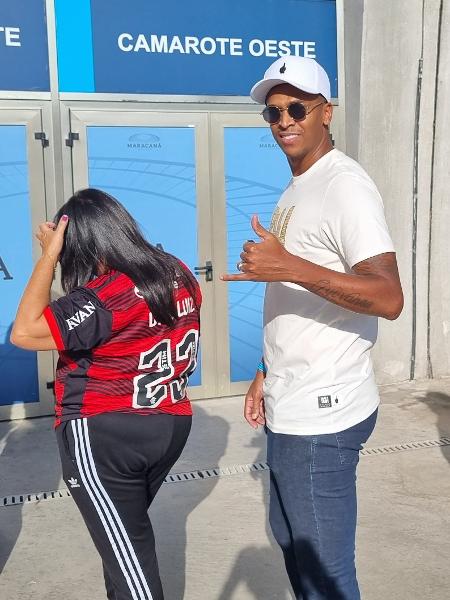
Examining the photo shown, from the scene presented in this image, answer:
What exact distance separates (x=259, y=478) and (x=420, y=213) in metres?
3.18

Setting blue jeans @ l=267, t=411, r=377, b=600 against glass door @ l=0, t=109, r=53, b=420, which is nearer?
blue jeans @ l=267, t=411, r=377, b=600

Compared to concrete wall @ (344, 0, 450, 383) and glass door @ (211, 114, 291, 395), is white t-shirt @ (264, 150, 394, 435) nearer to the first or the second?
glass door @ (211, 114, 291, 395)

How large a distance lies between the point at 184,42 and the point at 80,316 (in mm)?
4331

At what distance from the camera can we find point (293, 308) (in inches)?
84.0

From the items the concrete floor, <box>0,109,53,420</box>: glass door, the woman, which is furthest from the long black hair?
<box>0,109,53,420</box>: glass door

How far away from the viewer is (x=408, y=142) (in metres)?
Answer: 6.36

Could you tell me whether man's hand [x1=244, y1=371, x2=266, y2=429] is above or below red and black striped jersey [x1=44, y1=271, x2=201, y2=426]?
below

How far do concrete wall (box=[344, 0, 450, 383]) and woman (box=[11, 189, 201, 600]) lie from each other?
4.45 meters

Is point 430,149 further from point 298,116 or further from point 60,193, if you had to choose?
point 298,116

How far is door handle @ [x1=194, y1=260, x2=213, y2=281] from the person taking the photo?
6.02m

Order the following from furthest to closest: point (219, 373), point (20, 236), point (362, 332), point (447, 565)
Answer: point (219, 373) → point (20, 236) → point (447, 565) → point (362, 332)

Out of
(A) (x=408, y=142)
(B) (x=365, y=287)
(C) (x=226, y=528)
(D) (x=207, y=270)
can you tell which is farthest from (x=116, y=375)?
(A) (x=408, y=142)

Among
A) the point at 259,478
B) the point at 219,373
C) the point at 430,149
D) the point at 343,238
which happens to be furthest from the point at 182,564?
the point at 430,149

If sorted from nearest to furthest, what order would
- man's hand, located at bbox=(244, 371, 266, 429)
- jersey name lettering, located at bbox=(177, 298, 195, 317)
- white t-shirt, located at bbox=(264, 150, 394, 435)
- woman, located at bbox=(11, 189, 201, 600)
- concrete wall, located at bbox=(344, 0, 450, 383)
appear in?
white t-shirt, located at bbox=(264, 150, 394, 435)
woman, located at bbox=(11, 189, 201, 600)
jersey name lettering, located at bbox=(177, 298, 195, 317)
man's hand, located at bbox=(244, 371, 266, 429)
concrete wall, located at bbox=(344, 0, 450, 383)
